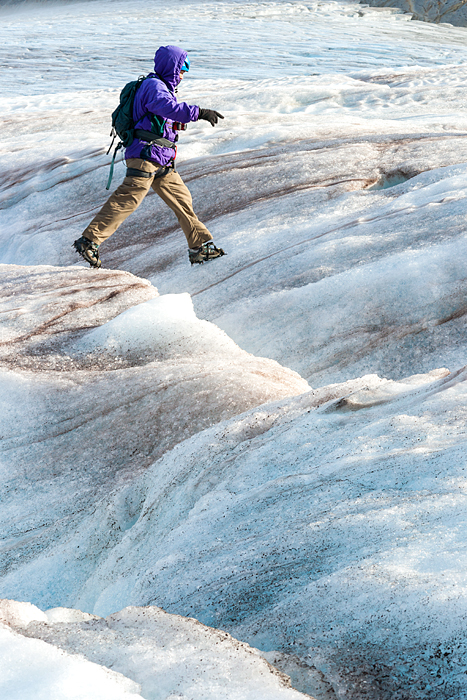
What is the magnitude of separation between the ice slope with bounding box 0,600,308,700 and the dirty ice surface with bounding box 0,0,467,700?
2 centimetres

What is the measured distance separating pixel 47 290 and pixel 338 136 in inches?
186

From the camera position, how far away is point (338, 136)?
7.73 m

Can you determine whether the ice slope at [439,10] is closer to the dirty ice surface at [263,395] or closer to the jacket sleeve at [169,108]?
the dirty ice surface at [263,395]

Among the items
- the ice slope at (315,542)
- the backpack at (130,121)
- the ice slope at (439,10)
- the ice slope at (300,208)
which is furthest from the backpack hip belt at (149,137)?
the ice slope at (439,10)

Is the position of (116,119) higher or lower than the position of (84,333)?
higher

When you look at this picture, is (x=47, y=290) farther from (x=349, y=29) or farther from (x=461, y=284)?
(x=349, y=29)

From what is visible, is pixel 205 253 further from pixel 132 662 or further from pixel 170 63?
pixel 132 662

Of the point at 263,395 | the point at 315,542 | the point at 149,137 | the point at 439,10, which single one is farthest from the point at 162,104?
the point at 439,10

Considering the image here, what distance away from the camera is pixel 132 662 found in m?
1.48

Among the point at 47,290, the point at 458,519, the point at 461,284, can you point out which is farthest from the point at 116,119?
the point at 458,519

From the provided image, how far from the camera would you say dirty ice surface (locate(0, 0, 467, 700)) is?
5.41 feet

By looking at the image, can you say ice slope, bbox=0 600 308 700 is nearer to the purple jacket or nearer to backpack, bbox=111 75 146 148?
the purple jacket

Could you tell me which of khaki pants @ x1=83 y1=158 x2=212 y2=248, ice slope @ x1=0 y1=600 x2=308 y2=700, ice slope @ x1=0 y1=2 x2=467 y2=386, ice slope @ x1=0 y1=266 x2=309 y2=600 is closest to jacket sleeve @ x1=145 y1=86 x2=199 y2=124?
khaki pants @ x1=83 y1=158 x2=212 y2=248

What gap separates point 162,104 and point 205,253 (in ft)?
4.99
